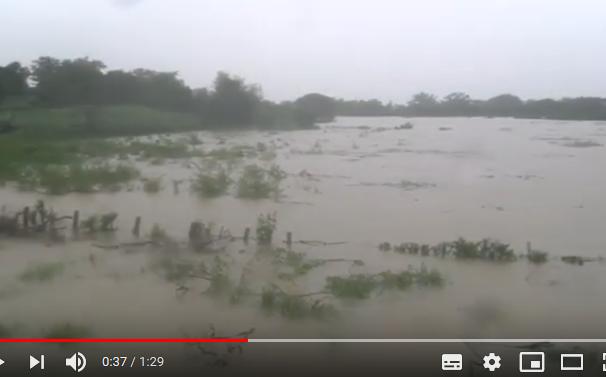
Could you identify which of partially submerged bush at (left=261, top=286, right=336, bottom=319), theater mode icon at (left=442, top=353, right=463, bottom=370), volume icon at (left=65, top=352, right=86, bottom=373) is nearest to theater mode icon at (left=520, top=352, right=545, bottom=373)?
theater mode icon at (left=442, top=353, right=463, bottom=370)

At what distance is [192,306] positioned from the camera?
4574 mm

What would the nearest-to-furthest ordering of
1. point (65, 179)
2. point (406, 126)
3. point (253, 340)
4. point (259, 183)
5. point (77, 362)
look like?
point (77, 362)
point (253, 340)
point (65, 179)
point (259, 183)
point (406, 126)

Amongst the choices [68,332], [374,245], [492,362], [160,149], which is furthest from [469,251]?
[160,149]

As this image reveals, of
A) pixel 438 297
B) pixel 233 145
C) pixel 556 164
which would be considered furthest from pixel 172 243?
pixel 556 164

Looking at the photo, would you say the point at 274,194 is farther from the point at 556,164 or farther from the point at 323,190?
the point at 556,164

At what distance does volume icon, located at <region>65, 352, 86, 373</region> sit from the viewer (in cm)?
319

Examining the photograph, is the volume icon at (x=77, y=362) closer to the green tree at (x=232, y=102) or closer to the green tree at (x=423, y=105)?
the green tree at (x=232, y=102)

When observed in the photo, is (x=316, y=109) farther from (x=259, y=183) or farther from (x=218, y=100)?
(x=259, y=183)

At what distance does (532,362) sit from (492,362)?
223 millimetres

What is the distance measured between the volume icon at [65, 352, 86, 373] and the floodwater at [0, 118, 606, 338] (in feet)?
1.76

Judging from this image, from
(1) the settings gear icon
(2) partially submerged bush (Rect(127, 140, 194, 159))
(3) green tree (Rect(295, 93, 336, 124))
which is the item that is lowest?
(1) the settings gear icon

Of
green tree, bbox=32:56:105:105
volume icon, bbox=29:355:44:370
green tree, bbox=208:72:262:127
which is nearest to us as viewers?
volume icon, bbox=29:355:44:370

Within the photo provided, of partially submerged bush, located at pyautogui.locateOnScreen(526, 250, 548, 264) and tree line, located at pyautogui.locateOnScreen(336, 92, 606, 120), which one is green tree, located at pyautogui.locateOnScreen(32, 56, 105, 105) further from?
tree line, located at pyautogui.locateOnScreen(336, 92, 606, 120)

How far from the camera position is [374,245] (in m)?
6.79
